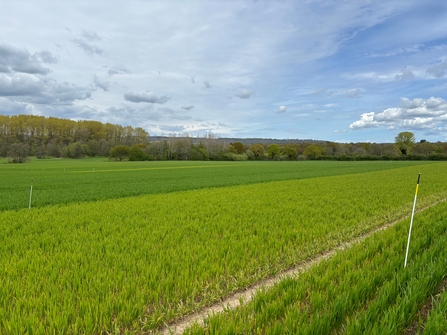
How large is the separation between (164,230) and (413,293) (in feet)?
20.6

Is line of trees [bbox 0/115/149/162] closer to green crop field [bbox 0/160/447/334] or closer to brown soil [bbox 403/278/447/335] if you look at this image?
green crop field [bbox 0/160/447/334]

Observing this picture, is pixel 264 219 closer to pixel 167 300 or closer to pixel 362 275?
pixel 362 275

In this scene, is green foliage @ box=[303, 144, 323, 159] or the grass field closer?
the grass field

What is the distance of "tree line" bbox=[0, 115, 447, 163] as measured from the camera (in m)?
115

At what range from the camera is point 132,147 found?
11556 cm

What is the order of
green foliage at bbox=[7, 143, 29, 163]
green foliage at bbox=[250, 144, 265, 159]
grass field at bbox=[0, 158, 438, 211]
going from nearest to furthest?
grass field at bbox=[0, 158, 438, 211] → green foliage at bbox=[7, 143, 29, 163] → green foliage at bbox=[250, 144, 265, 159]

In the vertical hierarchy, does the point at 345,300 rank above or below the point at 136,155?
above

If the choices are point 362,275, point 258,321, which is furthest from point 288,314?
point 362,275

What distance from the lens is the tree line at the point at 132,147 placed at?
115438mm

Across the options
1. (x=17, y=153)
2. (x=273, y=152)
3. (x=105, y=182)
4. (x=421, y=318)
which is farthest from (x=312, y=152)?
(x=421, y=318)

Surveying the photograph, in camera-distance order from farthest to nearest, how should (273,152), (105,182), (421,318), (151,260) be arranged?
(273,152) → (105,182) → (151,260) → (421,318)

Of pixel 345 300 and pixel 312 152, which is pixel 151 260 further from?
pixel 312 152

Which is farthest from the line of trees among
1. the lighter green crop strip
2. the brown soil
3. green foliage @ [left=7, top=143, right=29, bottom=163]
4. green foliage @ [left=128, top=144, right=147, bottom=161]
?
the brown soil

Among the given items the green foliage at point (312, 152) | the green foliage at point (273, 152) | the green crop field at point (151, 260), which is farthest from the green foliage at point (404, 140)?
the green crop field at point (151, 260)
